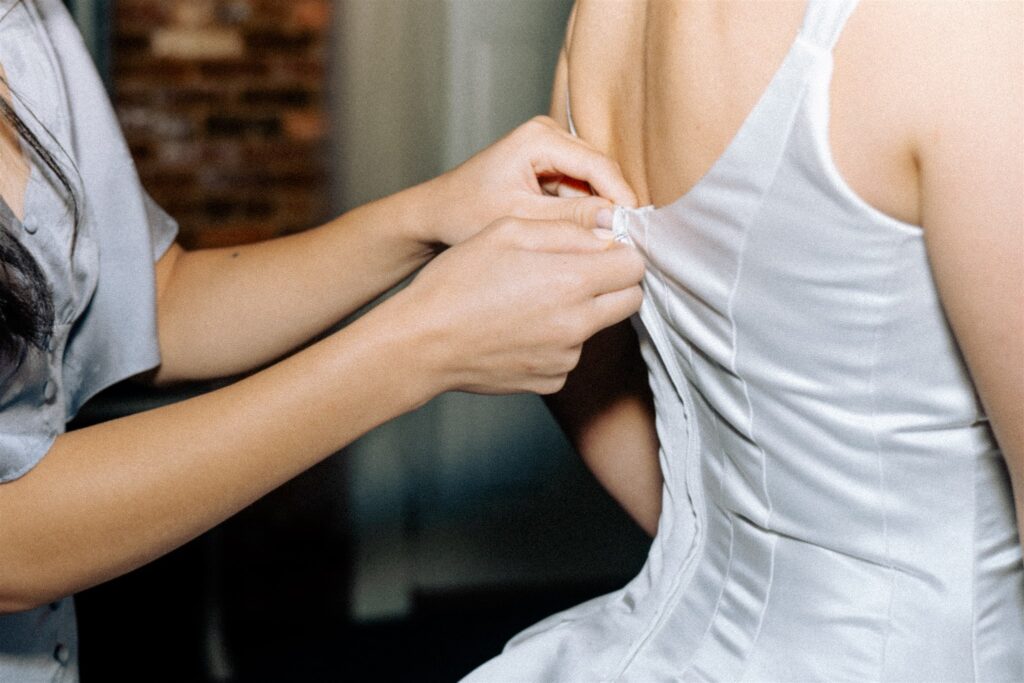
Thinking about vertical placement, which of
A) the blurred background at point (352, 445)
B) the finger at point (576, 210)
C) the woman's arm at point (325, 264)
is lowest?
the blurred background at point (352, 445)

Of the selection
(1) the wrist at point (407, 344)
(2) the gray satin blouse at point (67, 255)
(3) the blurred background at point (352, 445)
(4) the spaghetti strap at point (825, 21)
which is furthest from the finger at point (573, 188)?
(3) the blurred background at point (352, 445)

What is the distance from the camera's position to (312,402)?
79cm

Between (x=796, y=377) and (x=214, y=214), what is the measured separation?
2438 mm

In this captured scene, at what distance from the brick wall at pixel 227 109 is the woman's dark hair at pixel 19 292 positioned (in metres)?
1.93

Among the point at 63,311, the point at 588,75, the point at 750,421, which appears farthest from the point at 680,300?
the point at 63,311

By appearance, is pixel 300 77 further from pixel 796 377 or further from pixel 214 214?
pixel 796 377

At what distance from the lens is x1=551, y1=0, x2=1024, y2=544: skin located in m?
0.56

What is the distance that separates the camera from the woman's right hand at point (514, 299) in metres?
0.79

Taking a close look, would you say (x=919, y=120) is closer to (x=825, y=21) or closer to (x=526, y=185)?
(x=825, y=21)

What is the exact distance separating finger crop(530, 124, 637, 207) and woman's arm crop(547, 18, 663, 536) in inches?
8.9

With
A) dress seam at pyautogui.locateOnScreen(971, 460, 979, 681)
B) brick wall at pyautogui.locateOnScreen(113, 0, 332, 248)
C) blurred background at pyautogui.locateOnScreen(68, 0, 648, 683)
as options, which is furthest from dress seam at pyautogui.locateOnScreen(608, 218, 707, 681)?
brick wall at pyautogui.locateOnScreen(113, 0, 332, 248)

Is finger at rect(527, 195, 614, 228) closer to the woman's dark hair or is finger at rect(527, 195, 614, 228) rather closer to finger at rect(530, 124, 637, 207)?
finger at rect(530, 124, 637, 207)

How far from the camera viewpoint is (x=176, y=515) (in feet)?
2.68

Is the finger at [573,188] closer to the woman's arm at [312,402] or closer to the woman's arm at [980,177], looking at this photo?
the woman's arm at [312,402]
